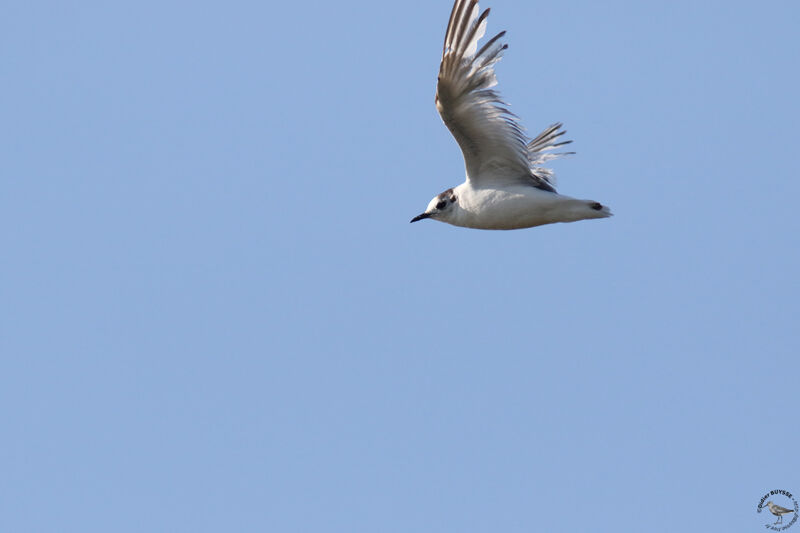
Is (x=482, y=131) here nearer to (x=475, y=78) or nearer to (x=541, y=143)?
(x=475, y=78)

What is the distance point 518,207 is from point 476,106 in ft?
5.65

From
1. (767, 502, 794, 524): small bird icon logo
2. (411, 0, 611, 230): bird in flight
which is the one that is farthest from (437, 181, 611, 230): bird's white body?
(767, 502, 794, 524): small bird icon logo

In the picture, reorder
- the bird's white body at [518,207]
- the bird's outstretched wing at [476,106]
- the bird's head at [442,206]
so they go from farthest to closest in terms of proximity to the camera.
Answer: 1. the bird's head at [442,206]
2. the bird's white body at [518,207]
3. the bird's outstretched wing at [476,106]

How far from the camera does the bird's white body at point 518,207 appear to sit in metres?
18.1

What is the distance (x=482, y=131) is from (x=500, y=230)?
6.19 ft

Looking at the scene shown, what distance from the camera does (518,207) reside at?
59.8 feet

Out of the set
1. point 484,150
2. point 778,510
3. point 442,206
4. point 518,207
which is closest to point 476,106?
point 484,150

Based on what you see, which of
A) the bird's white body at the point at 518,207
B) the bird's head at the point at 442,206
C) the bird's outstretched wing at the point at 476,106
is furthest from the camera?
the bird's head at the point at 442,206

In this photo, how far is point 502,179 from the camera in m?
18.5

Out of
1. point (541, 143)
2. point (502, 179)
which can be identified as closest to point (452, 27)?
point (502, 179)

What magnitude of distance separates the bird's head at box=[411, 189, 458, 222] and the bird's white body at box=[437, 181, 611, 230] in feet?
1.53

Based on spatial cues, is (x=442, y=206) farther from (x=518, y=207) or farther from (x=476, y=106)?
(x=476, y=106)

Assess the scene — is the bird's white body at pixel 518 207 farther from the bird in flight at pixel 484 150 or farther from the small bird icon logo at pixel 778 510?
the small bird icon logo at pixel 778 510

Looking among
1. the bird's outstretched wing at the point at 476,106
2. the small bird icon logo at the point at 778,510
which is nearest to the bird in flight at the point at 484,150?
the bird's outstretched wing at the point at 476,106
